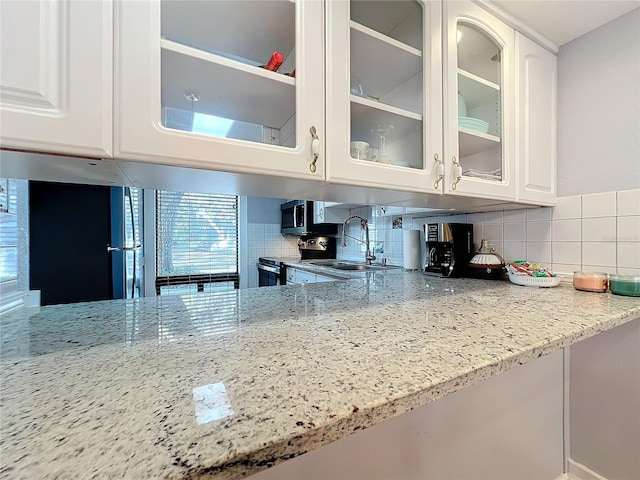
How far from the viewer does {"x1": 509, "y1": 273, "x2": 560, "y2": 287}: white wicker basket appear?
1.17 m

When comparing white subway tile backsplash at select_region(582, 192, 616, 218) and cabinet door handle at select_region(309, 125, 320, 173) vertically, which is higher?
cabinet door handle at select_region(309, 125, 320, 173)

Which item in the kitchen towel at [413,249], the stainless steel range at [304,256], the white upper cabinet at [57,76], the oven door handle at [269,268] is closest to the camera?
the white upper cabinet at [57,76]

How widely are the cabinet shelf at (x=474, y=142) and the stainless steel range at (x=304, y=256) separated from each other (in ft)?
6.58

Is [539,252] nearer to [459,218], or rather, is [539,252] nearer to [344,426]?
[459,218]

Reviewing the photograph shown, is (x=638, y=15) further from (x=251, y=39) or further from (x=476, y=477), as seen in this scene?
(x=476, y=477)

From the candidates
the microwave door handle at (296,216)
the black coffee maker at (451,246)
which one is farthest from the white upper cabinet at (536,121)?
the microwave door handle at (296,216)

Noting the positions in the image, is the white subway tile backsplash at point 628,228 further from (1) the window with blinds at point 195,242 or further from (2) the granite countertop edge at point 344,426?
(1) the window with blinds at point 195,242

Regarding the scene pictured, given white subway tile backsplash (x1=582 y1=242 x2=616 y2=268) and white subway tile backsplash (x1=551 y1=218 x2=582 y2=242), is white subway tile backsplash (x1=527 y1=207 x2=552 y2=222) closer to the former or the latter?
white subway tile backsplash (x1=551 y1=218 x2=582 y2=242)

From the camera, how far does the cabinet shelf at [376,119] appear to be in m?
0.80

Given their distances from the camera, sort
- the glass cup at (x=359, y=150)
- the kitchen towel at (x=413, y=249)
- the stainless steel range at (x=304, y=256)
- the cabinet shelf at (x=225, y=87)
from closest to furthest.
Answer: the cabinet shelf at (x=225, y=87) < the glass cup at (x=359, y=150) < the kitchen towel at (x=413, y=249) < the stainless steel range at (x=304, y=256)

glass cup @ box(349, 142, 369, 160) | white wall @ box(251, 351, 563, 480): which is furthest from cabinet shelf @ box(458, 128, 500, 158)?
white wall @ box(251, 351, 563, 480)

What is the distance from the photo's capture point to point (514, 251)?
144 centimetres

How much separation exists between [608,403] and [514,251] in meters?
0.71

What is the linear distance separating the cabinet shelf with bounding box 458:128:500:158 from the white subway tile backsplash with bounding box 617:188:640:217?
557 millimetres
